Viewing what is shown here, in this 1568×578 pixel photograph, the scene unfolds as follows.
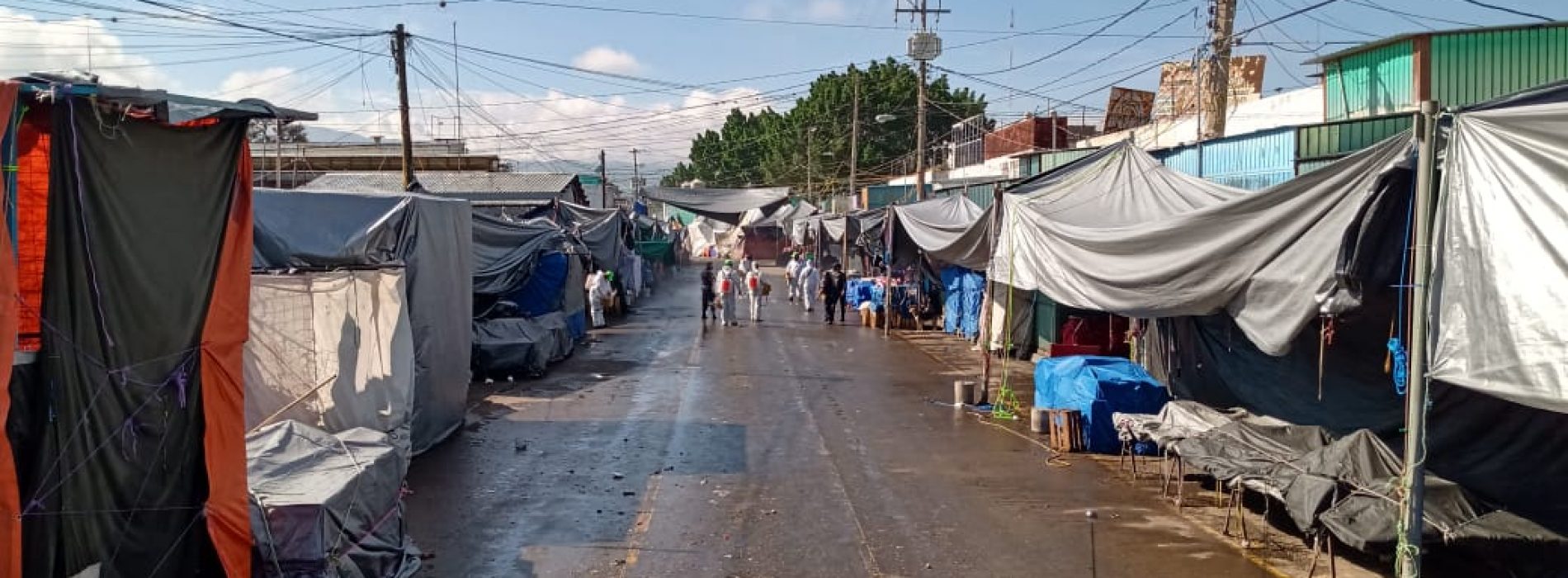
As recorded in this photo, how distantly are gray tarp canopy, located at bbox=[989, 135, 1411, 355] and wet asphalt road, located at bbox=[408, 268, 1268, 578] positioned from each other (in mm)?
1951

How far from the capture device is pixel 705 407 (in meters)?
15.0

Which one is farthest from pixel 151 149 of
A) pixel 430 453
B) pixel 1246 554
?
pixel 1246 554

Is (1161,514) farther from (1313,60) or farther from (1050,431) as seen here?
(1313,60)

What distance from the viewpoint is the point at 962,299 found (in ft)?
79.3

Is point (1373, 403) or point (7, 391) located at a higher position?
point (7, 391)

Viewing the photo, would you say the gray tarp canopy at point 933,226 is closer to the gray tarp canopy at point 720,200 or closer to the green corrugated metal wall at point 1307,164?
the green corrugated metal wall at point 1307,164

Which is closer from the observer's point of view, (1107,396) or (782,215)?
(1107,396)

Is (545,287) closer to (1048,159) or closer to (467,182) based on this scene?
(1048,159)

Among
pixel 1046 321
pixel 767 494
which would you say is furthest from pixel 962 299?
pixel 767 494

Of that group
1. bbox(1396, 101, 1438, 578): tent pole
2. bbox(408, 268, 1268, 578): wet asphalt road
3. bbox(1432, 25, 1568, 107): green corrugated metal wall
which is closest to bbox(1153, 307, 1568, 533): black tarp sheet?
bbox(1396, 101, 1438, 578): tent pole

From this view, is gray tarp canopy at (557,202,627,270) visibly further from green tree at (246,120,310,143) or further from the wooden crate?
the wooden crate

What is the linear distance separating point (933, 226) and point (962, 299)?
443 centimetres

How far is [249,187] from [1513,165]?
711 centimetres

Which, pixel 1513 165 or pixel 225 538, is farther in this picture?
pixel 225 538
